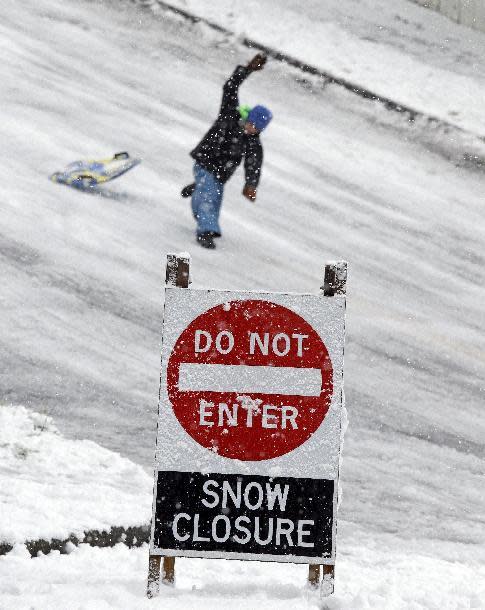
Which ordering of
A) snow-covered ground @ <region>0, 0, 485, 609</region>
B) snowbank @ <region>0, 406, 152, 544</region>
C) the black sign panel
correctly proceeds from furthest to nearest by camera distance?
snow-covered ground @ <region>0, 0, 485, 609</region> → snowbank @ <region>0, 406, 152, 544</region> → the black sign panel

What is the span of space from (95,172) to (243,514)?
8.02 meters

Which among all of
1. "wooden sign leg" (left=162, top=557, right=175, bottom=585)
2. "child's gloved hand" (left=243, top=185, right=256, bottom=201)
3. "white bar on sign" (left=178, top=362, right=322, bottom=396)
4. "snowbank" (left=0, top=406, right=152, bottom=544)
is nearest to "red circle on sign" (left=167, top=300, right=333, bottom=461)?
"white bar on sign" (left=178, top=362, right=322, bottom=396)

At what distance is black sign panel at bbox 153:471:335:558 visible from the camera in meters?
3.51

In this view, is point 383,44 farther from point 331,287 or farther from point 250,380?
point 250,380

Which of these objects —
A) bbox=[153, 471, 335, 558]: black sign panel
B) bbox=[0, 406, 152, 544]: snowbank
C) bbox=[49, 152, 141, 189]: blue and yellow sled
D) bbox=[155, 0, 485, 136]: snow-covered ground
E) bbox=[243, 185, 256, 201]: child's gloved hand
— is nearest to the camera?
bbox=[153, 471, 335, 558]: black sign panel

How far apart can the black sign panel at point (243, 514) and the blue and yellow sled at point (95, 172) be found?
7875mm

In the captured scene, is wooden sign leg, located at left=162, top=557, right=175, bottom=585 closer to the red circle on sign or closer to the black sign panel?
the black sign panel

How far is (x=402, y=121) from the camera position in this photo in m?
15.1

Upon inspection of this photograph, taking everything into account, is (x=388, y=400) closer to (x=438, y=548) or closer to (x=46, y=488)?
(x=438, y=548)

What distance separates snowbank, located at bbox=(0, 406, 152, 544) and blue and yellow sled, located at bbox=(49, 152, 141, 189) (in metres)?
5.26

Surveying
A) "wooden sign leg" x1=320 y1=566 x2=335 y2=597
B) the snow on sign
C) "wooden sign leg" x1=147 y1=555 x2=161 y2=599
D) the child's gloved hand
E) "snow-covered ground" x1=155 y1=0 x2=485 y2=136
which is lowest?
"wooden sign leg" x1=147 y1=555 x2=161 y2=599

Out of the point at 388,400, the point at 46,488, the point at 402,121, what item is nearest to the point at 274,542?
the point at 46,488

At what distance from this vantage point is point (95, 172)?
36.4ft

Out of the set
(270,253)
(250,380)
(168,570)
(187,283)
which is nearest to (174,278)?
(187,283)
